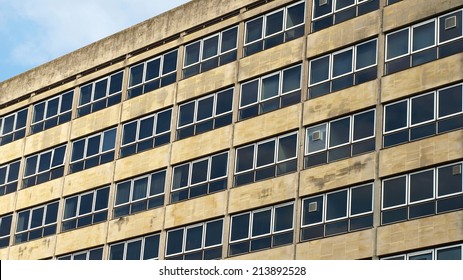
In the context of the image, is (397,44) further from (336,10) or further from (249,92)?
(249,92)

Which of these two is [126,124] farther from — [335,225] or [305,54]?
[335,225]

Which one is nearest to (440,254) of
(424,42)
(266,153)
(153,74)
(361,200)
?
(361,200)

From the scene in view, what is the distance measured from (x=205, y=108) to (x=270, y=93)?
3.60 metres

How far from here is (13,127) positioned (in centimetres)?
5900

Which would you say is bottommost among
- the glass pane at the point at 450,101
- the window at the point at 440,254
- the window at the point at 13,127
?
the window at the point at 440,254

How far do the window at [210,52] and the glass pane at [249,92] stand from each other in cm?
163

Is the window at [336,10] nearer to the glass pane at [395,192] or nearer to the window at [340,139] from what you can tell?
the window at [340,139]

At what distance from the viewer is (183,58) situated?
51719 millimetres

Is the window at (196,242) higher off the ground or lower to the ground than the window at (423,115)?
lower

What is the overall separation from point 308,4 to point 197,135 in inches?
275

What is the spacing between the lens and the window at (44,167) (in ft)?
181

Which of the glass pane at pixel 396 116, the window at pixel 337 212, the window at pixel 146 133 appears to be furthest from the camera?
the window at pixel 146 133

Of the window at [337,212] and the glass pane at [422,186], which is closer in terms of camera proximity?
the glass pane at [422,186]

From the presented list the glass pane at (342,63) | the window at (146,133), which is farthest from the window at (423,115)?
the window at (146,133)
